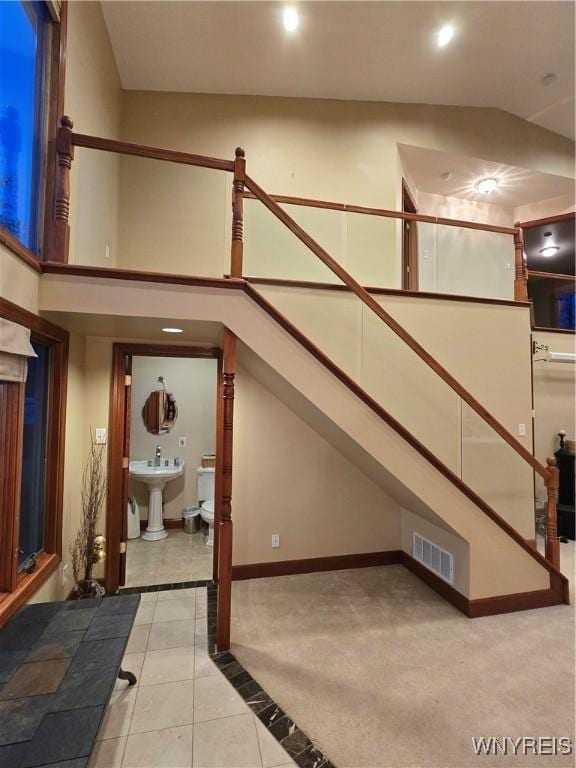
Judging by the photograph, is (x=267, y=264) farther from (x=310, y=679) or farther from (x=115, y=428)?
(x=310, y=679)

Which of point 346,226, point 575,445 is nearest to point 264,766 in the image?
point 346,226

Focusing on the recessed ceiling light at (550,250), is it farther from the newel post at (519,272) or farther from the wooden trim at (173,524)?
the wooden trim at (173,524)

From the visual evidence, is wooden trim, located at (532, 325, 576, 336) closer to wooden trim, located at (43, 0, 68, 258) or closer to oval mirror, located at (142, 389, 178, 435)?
oval mirror, located at (142, 389, 178, 435)

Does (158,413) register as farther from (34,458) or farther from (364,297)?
(364,297)

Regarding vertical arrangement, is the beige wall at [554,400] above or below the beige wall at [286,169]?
below

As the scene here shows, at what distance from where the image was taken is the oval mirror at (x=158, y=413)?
491cm

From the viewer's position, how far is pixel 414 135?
4.39 m

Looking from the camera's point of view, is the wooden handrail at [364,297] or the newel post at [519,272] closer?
the wooden handrail at [364,297]

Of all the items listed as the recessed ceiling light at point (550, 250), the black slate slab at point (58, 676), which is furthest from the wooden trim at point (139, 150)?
the recessed ceiling light at point (550, 250)

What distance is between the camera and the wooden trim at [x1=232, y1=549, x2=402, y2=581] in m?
3.46

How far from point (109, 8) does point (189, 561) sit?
5.28 m

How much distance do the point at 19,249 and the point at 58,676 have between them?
2.02m

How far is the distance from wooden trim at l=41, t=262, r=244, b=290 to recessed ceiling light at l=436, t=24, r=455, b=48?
3505 mm
